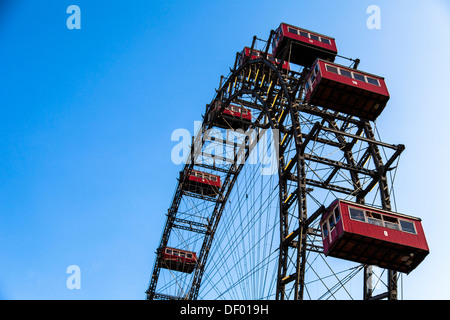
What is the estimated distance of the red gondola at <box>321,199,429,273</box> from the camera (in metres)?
22.9

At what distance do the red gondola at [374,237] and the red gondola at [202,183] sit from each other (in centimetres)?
3102

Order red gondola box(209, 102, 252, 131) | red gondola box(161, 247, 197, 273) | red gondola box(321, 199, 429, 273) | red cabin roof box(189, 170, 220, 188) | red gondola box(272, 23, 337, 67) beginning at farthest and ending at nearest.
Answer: red gondola box(161, 247, 197, 273) → red cabin roof box(189, 170, 220, 188) → red gondola box(209, 102, 252, 131) → red gondola box(272, 23, 337, 67) → red gondola box(321, 199, 429, 273)

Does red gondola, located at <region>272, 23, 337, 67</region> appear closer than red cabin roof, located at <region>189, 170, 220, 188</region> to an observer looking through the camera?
Yes

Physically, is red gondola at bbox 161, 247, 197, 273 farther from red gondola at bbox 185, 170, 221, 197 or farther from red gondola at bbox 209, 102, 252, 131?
red gondola at bbox 209, 102, 252, 131

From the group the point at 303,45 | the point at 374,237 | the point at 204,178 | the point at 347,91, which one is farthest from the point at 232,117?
the point at 374,237

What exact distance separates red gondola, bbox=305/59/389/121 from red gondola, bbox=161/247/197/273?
109 ft

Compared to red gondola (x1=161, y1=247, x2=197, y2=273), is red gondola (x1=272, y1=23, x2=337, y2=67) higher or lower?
higher

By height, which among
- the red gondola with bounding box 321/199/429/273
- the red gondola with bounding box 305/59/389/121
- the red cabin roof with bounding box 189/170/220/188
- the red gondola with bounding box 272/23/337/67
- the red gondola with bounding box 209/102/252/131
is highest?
the red gondola with bounding box 209/102/252/131

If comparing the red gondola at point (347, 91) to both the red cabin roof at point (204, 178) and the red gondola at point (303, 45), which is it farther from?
the red cabin roof at point (204, 178)

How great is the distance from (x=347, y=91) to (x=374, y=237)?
990 cm

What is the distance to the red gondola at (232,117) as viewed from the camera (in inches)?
1832

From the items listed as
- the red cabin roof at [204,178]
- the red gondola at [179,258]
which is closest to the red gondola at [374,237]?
the red cabin roof at [204,178]

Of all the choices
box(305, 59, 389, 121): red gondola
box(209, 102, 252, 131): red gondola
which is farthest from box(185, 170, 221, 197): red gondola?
box(305, 59, 389, 121): red gondola
